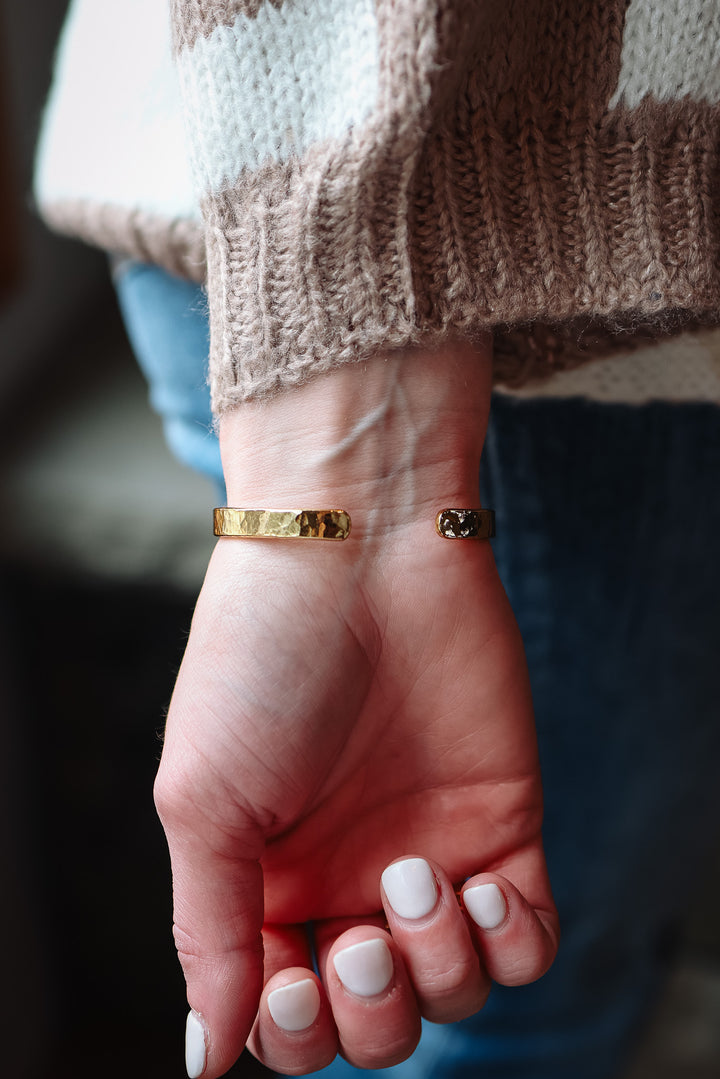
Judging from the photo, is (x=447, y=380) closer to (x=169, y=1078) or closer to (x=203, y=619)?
(x=203, y=619)

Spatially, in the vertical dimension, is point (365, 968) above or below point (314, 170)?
below

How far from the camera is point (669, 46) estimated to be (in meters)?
0.39

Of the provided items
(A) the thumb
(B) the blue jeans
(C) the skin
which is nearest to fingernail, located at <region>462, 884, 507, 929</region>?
(C) the skin

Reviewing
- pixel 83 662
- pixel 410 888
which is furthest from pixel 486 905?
pixel 83 662

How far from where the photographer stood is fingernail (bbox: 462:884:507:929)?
0.45 metres

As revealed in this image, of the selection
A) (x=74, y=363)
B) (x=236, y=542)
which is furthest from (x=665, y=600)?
(x=74, y=363)

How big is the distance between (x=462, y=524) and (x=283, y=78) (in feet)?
0.78

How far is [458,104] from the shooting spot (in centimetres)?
40

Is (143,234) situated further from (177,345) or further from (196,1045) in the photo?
(196,1045)

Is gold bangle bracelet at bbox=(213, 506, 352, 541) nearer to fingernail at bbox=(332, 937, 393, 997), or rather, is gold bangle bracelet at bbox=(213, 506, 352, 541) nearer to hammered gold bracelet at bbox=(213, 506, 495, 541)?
hammered gold bracelet at bbox=(213, 506, 495, 541)

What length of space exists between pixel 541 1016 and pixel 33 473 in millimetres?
1085

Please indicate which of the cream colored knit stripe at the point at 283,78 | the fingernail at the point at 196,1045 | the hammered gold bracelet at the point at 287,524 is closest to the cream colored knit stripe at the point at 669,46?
the cream colored knit stripe at the point at 283,78

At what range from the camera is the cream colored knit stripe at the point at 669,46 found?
39 cm

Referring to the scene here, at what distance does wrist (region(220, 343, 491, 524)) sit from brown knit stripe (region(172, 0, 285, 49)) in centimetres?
16
